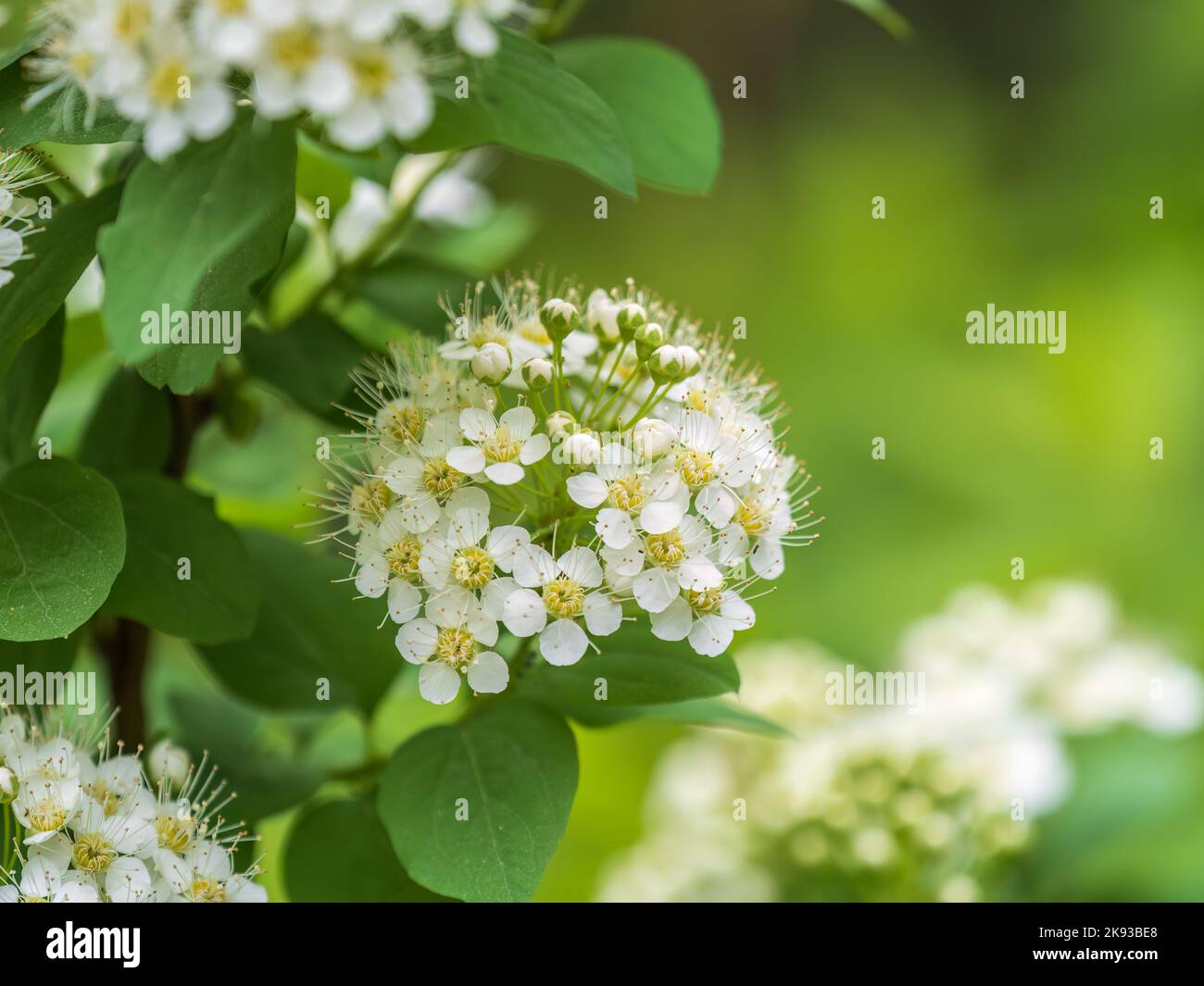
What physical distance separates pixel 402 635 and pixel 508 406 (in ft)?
0.60

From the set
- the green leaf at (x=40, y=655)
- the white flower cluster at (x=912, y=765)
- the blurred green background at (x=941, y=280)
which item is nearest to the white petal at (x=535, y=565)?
the green leaf at (x=40, y=655)

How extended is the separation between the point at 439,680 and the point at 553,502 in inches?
5.3

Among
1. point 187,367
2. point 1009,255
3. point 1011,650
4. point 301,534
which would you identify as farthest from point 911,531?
point 187,367

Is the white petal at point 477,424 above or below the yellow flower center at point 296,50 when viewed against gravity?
below

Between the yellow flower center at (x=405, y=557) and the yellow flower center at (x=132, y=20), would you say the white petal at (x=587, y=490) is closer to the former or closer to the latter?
the yellow flower center at (x=405, y=557)

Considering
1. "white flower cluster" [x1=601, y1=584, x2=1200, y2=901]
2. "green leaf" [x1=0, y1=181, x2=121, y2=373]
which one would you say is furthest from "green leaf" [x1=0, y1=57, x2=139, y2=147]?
"white flower cluster" [x1=601, y1=584, x2=1200, y2=901]

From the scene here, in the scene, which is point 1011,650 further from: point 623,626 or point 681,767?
point 623,626

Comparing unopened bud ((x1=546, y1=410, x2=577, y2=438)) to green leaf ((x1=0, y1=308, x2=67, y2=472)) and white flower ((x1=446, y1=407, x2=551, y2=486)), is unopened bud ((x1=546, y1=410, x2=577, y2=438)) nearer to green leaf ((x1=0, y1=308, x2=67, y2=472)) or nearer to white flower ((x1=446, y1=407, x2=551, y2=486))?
white flower ((x1=446, y1=407, x2=551, y2=486))

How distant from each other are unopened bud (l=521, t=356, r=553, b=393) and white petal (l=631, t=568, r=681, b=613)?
144 mm

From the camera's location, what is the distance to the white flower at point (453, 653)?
82cm

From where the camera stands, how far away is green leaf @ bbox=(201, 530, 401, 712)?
1051 millimetres

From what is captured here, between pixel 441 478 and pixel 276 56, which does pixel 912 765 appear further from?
pixel 276 56

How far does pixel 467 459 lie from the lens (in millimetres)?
809

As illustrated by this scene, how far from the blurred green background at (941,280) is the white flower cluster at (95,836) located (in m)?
1.04
